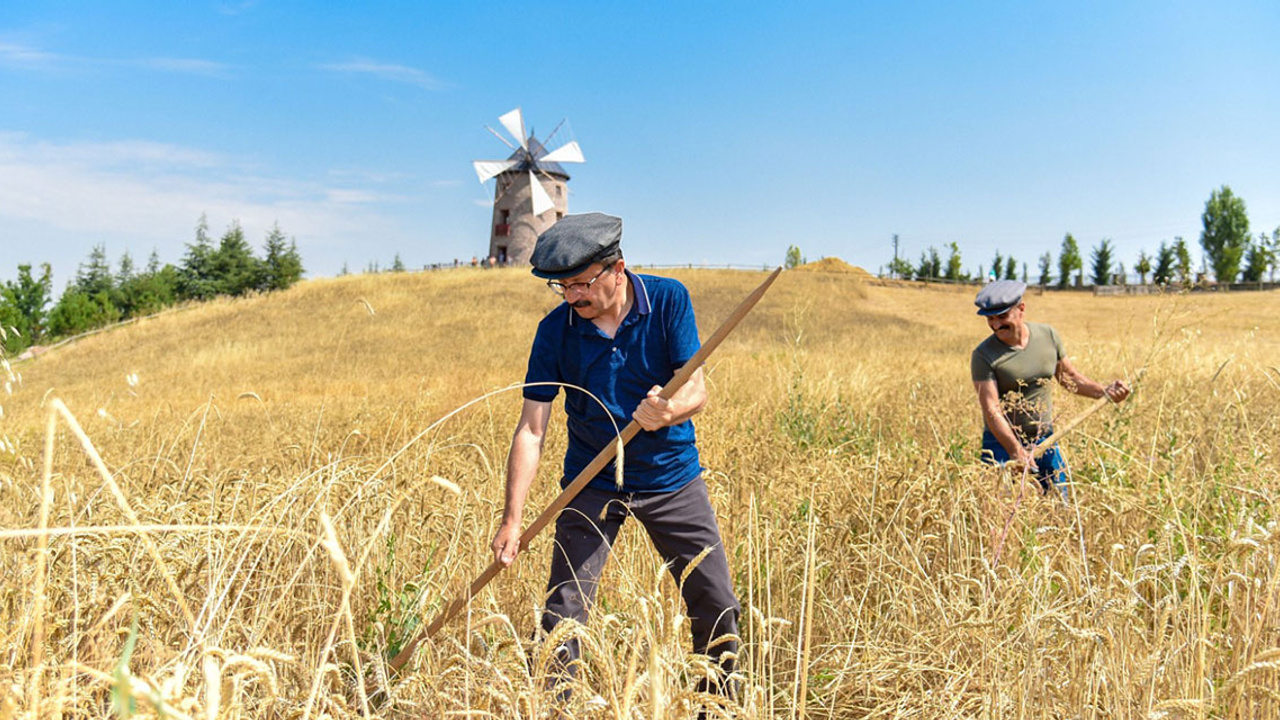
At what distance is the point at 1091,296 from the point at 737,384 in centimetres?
4535

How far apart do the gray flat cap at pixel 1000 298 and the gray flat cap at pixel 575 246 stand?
8.07 ft

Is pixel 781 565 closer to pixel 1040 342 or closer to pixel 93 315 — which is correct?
pixel 1040 342

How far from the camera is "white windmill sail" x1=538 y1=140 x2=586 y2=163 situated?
152 ft

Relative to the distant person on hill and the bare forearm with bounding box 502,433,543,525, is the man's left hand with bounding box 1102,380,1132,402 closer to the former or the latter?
the distant person on hill

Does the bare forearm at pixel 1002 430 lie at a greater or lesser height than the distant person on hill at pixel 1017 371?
lesser

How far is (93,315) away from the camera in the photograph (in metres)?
40.2

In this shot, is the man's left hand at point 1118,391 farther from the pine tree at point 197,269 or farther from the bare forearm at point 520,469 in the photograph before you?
the pine tree at point 197,269

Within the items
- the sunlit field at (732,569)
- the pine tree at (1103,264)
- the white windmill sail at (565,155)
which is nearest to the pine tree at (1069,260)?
the pine tree at (1103,264)

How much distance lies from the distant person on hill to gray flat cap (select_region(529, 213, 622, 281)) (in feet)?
8.07

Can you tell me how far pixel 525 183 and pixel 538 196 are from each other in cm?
128

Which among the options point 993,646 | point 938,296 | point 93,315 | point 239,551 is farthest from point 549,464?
point 93,315

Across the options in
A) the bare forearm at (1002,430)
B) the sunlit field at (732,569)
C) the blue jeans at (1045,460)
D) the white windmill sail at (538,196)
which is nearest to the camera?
the sunlit field at (732,569)

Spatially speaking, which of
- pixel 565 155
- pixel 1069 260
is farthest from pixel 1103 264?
pixel 565 155

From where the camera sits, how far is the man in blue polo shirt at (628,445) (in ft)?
8.02
